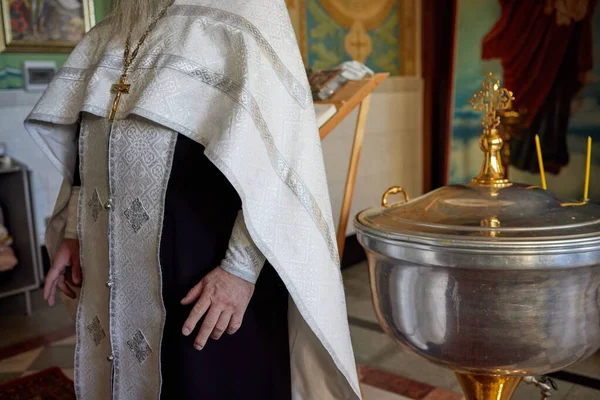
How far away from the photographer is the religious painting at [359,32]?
3734 millimetres

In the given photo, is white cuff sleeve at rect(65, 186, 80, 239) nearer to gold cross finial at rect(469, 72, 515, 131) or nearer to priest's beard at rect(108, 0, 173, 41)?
priest's beard at rect(108, 0, 173, 41)

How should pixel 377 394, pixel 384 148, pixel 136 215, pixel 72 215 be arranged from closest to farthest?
1. pixel 136 215
2. pixel 72 215
3. pixel 377 394
4. pixel 384 148

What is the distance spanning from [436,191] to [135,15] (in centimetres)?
74

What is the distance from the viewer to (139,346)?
124 centimetres

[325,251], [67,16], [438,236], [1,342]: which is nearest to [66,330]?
[1,342]

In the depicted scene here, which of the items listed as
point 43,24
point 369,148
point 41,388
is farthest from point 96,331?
point 369,148

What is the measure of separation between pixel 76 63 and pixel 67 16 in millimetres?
2075

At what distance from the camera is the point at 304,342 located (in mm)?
1270

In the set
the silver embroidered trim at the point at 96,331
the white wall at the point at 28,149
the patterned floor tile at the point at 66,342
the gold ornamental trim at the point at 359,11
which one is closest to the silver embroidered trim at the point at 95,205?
the silver embroidered trim at the point at 96,331

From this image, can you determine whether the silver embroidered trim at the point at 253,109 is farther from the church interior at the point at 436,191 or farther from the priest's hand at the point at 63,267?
the priest's hand at the point at 63,267

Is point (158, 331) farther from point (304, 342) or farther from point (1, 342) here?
point (1, 342)

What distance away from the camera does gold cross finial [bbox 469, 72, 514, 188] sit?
50.4 inches

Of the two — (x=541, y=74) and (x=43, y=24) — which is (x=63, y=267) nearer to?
(x=43, y=24)

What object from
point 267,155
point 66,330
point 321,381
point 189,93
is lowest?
point 66,330
